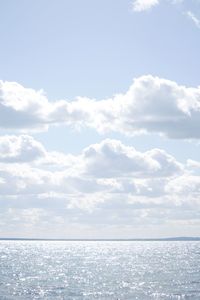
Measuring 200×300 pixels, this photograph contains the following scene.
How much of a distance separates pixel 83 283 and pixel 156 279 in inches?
639

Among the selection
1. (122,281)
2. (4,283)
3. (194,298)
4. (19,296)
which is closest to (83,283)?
(122,281)

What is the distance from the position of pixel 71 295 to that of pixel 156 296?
1383 centimetres

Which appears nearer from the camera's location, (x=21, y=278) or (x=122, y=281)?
(x=122, y=281)

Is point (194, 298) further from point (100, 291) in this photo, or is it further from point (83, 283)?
point (83, 283)

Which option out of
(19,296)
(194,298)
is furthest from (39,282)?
(194,298)

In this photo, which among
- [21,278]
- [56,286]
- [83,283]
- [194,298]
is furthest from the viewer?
[21,278]

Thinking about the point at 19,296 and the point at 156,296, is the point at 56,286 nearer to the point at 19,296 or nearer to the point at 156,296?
the point at 19,296

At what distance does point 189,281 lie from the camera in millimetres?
108125

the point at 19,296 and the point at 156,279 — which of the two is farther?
the point at 156,279

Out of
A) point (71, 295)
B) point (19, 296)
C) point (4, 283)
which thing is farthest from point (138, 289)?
point (4, 283)

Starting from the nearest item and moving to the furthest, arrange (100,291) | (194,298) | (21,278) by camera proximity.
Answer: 1. (194,298)
2. (100,291)
3. (21,278)

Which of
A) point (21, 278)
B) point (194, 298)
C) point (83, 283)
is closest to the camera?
point (194, 298)

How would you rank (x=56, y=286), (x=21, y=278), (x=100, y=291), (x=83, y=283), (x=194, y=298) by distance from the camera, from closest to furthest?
(x=194, y=298)
(x=100, y=291)
(x=56, y=286)
(x=83, y=283)
(x=21, y=278)

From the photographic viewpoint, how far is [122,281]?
10894cm
